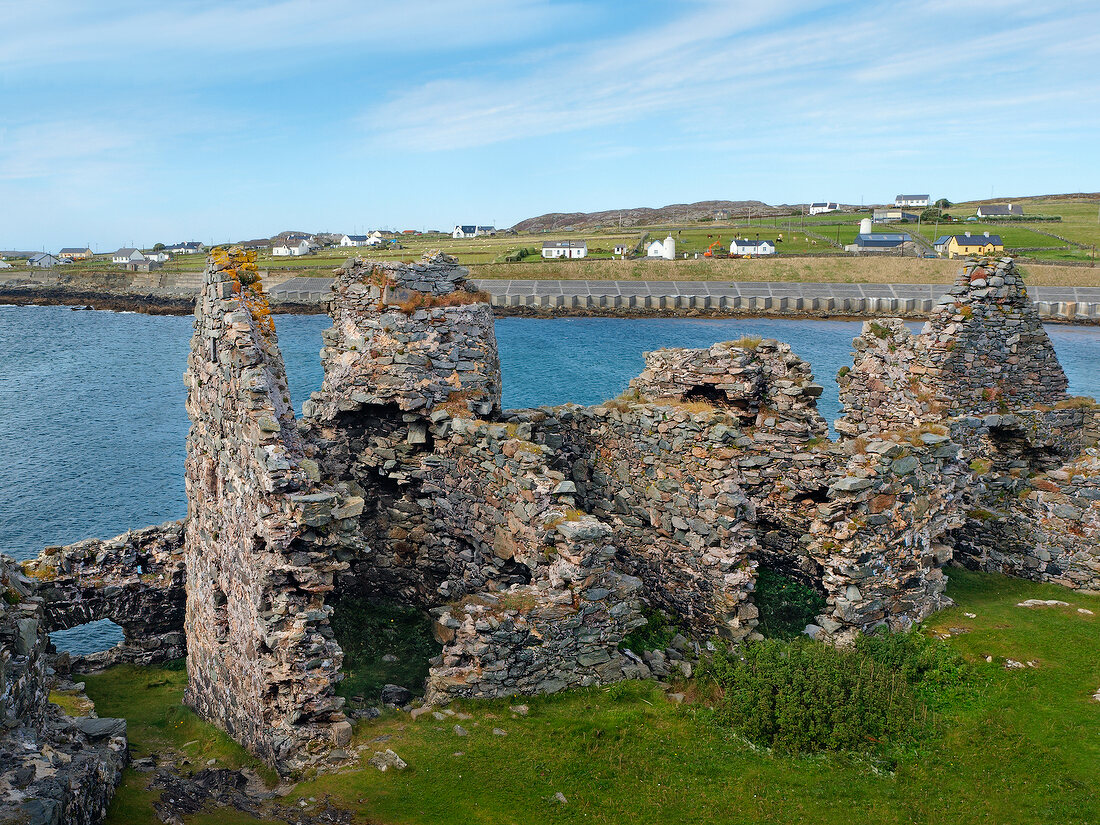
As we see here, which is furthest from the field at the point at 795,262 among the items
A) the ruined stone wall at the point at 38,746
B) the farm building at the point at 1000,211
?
the ruined stone wall at the point at 38,746

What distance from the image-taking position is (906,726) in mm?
11195

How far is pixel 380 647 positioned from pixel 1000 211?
19886 centimetres

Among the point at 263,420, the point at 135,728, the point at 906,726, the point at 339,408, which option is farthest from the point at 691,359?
the point at 135,728

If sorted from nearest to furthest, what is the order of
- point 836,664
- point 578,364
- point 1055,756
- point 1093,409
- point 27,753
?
1. point 27,753
2. point 1055,756
3. point 836,664
4. point 1093,409
5. point 578,364

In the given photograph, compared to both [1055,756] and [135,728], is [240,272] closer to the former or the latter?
[135,728]

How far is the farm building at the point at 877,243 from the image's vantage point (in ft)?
425

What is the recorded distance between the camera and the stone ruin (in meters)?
11.2

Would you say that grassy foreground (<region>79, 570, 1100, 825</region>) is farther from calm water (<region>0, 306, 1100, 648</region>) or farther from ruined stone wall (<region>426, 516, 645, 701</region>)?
calm water (<region>0, 306, 1100, 648</region>)

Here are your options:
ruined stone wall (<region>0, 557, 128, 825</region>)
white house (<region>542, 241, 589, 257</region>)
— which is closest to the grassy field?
white house (<region>542, 241, 589, 257</region>)

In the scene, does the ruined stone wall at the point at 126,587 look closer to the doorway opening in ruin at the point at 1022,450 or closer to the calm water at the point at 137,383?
the calm water at the point at 137,383

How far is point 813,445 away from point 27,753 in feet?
42.6

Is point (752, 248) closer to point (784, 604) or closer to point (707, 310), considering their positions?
point (707, 310)

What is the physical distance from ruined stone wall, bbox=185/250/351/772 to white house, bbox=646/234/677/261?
12004cm

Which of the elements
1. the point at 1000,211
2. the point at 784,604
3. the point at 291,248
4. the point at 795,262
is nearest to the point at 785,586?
the point at 784,604
